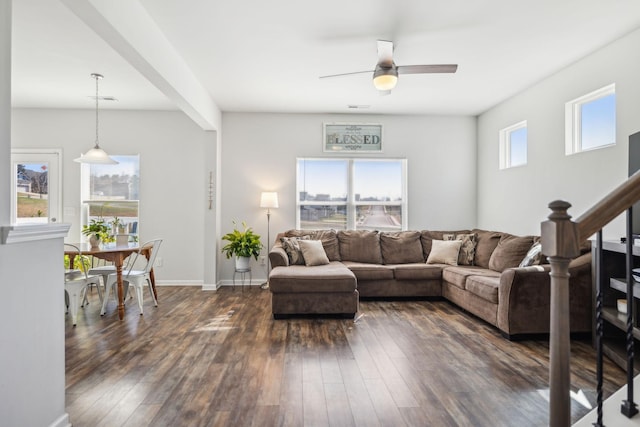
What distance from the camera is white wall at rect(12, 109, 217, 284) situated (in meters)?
5.59

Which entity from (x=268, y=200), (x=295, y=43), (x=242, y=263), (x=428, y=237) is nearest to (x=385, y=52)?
(x=295, y=43)

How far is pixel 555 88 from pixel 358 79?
2.22 metres

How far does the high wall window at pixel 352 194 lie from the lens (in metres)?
5.98

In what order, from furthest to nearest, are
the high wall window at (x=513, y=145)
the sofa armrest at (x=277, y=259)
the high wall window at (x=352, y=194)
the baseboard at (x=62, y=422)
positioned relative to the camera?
the high wall window at (x=352, y=194) → the high wall window at (x=513, y=145) → the sofa armrest at (x=277, y=259) → the baseboard at (x=62, y=422)

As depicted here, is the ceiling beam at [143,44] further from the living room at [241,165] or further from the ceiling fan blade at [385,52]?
the ceiling fan blade at [385,52]

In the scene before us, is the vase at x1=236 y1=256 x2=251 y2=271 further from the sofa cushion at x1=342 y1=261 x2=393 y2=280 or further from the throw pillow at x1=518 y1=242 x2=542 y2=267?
the throw pillow at x1=518 y1=242 x2=542 y2=267

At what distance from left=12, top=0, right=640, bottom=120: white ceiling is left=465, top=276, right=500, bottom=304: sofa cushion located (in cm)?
228

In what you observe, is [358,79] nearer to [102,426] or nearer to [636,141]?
[636,141]

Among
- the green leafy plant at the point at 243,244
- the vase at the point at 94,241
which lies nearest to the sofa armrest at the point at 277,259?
the green leafy plant at the point at 243,244

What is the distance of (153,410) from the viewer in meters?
2.11

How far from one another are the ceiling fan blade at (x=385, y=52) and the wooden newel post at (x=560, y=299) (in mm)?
2242

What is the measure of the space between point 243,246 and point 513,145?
411 centimetres

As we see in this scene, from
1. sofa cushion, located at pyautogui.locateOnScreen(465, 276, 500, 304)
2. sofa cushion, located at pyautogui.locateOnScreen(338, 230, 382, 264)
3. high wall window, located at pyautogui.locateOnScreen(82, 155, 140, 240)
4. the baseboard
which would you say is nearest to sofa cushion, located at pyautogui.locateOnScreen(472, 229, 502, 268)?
sofa cushion, located at pyautogui.locateOnScreen(465, 276, 500, 304)

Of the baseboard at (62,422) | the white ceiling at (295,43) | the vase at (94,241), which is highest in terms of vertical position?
the white ceiling at (295,43)
